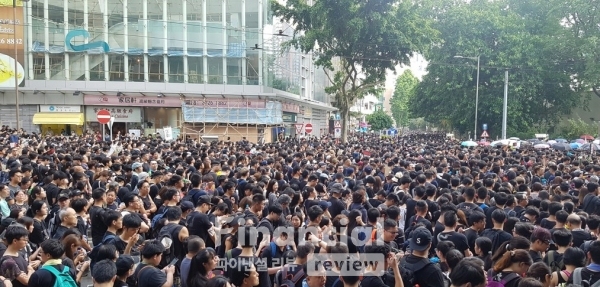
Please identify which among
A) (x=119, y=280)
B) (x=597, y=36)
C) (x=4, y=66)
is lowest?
(x=119, y=280)

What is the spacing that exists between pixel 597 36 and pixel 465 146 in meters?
17.1

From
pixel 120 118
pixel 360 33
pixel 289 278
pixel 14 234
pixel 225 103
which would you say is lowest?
pixel 289 278

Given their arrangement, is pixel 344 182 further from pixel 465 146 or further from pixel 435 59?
pixel 435 59

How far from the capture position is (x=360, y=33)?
24.3 m

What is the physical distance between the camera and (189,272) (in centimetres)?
437

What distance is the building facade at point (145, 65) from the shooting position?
30.5 meters

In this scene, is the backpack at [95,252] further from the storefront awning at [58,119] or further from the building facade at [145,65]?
the storefront awning at [58,119]

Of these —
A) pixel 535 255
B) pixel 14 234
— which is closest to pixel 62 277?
pixel 14 234

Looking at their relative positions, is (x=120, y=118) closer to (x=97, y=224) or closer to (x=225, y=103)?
(x=225, y=103)

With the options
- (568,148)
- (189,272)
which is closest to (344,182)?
(189,272)

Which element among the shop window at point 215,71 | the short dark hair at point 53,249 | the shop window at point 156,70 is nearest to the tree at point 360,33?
the shop window at point 215,71

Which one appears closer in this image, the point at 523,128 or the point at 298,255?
the point at 298,255

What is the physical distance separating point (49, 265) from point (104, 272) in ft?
2.38

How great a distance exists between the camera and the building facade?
30500mm
